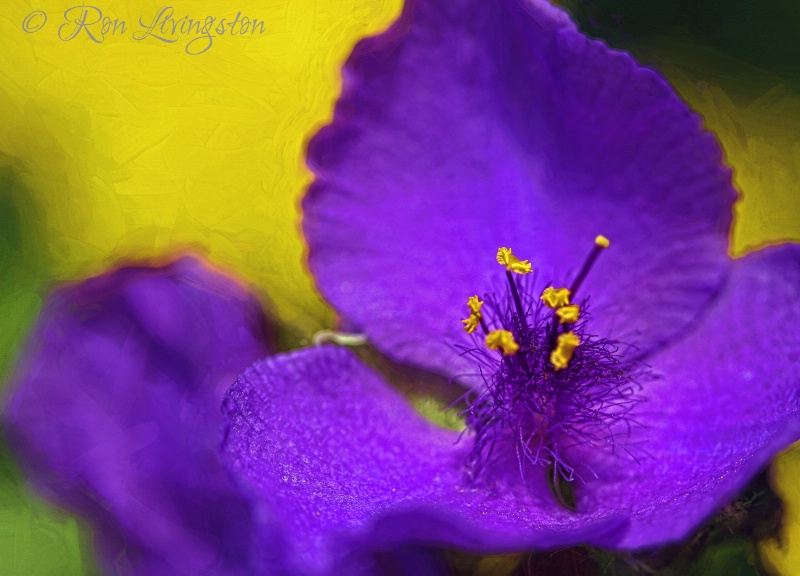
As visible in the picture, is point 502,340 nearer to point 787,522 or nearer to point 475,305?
point 475,305

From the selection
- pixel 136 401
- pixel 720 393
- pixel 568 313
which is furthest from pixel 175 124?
pixel 720 393

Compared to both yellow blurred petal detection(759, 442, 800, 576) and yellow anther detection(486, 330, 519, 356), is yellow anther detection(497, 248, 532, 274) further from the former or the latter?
yellow blurred petal detection(759, 442, 800, 576)

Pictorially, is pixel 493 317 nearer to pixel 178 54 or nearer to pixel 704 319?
pixel 704 319

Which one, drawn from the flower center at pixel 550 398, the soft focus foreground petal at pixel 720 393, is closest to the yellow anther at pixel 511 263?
the flower center at pixel 550 398

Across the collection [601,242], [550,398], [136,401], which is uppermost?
[601,242]

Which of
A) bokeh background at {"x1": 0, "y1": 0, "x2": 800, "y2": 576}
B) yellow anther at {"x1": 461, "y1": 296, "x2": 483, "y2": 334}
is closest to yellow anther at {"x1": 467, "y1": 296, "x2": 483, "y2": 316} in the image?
yellow anther at {"x1": 461, "y1": 296, "x2": 483, "y2": 334}

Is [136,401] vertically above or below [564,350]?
below
